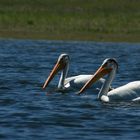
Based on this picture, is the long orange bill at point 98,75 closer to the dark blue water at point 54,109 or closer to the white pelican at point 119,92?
the white pelican at point 119,92

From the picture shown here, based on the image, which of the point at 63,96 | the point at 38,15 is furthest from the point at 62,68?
the point at 38,15

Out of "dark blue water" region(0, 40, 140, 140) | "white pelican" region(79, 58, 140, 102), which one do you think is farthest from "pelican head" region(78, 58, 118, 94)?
"dark blue water" region(0, 40, 140, 140)

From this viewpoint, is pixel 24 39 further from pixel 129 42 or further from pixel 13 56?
pixel 13 56

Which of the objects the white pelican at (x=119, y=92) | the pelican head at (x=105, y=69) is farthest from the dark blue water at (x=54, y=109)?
the pelican head at (x=105, y=69)

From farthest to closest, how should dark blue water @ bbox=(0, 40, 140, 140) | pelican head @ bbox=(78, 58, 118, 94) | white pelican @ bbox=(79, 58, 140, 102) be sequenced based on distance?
pelican head @ bbox=(78, 58, 118, 94), white pelican @ bbox=(79, 58, 140, 102), dark blue water @ bbox=(0, 40, 140, 140)

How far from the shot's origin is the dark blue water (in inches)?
566

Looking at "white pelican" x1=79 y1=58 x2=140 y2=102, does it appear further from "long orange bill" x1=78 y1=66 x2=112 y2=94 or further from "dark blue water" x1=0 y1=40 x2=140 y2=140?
"dark blue water" x1=0 y1=40 x2=140 y2=140

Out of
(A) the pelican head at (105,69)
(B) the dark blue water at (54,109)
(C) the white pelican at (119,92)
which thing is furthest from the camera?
(A) the pelican head at (105,69)

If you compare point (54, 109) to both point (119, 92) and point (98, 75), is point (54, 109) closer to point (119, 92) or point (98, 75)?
point (119, 92)

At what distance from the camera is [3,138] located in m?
13.8

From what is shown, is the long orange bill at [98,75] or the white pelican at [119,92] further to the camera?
the long orange bill at [98,75]

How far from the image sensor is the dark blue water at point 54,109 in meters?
14.4

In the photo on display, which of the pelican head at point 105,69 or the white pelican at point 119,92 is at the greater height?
the pelican head at point 105,69

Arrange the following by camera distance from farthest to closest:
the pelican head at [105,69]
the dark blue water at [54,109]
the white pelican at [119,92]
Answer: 1. the pelican head at [105,69]
2. the white pelican at [119,92]
3. the dark blue water at [54,109]
